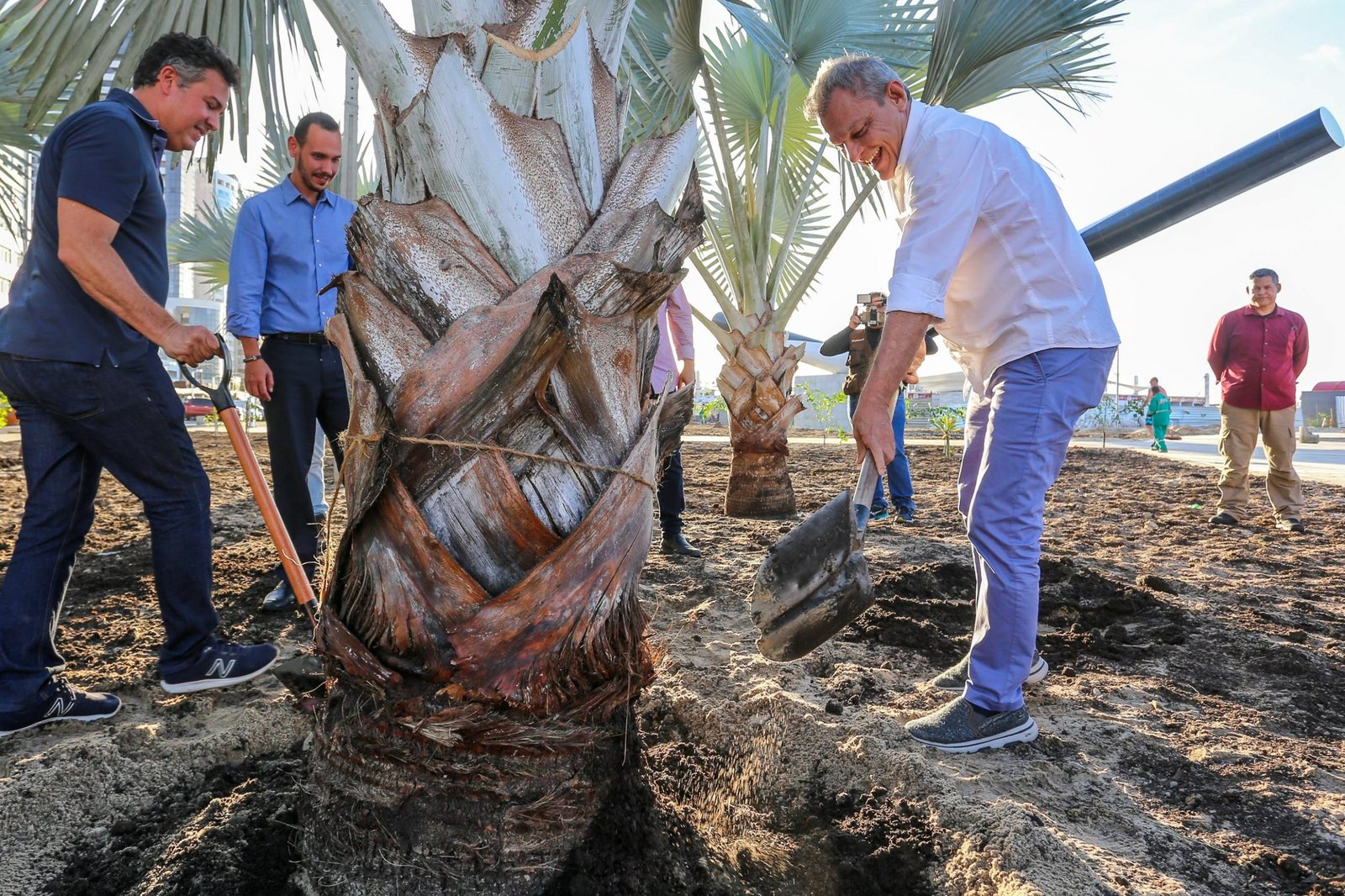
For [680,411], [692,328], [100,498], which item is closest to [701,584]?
[692,328]

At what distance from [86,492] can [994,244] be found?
8.45 feet

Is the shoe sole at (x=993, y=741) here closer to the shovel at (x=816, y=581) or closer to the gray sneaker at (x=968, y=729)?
the gray sneaker at (x=968, y=729)

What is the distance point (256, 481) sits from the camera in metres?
2.09

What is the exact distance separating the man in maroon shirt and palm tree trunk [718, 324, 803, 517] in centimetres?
297

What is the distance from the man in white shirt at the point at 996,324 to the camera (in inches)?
76.5

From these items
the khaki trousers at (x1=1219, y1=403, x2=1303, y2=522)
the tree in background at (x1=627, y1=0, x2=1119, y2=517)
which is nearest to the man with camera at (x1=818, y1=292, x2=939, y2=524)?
the tree in background at (x1=627, y1=0, x2=1119, y2=517)

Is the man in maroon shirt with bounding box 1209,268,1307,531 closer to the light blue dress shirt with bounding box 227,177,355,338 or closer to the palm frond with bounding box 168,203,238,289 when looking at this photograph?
the light blue dress shirt with bounding box 227,177,355,338

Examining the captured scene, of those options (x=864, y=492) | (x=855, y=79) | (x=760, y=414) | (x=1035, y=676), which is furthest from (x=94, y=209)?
(x=760, y=414)

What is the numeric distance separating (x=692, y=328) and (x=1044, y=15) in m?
2.36

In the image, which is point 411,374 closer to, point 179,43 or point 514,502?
point 514,502

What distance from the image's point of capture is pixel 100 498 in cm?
552

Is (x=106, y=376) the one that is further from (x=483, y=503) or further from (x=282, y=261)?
(x=483, y=503)

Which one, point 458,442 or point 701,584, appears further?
point 701,584

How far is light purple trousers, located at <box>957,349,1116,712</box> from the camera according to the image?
6.56 ft
